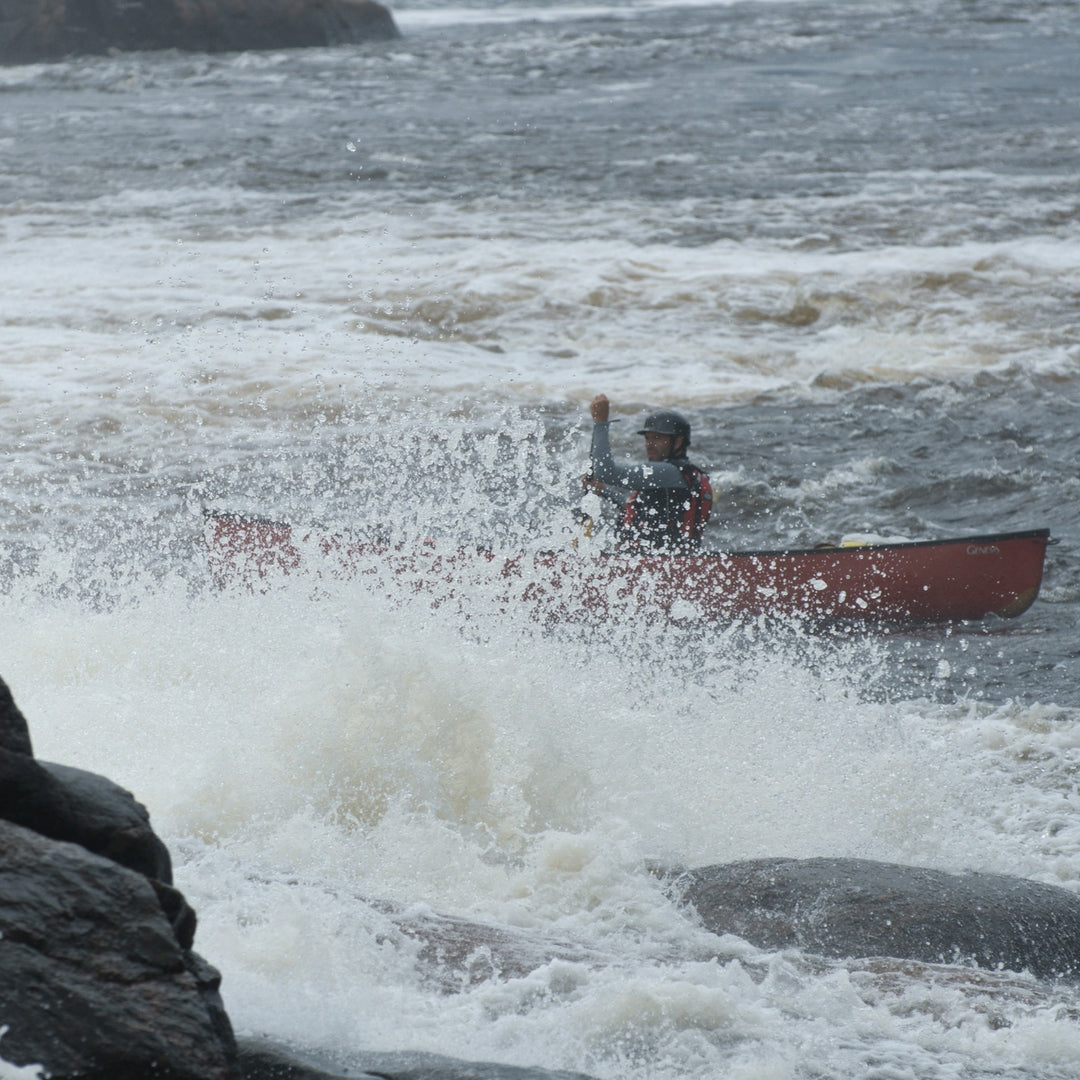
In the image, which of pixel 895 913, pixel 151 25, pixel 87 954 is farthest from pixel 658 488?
pixel 151 25

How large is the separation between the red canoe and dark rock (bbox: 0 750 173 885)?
4.67m

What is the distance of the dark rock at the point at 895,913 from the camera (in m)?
4.57

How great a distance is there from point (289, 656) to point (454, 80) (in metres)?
25.9

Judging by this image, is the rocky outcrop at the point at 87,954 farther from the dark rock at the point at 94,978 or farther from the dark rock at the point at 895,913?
the dark rock at the point at 895,913

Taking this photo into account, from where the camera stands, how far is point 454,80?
3014 centimetres

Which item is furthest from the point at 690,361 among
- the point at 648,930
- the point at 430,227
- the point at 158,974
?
the point at 158,974

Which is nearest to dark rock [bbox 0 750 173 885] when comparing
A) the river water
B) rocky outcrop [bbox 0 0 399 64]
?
the river water

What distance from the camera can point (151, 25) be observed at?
3434 centimetres

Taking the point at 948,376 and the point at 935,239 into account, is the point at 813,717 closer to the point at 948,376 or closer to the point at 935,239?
the point at 948,376

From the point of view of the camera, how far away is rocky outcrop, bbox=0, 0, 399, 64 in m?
33.8

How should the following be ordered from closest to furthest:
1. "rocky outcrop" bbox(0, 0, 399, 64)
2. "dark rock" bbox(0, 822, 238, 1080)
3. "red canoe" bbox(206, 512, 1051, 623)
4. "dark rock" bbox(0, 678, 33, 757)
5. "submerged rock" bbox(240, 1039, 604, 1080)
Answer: "dark rock" bbox(0, 822, 238, 1080) < "dark rock" bbox(0, 678, 33, 757) < "submerged rock" bbox(240, 1039, 604, 1080) < "red canoe" bbox(206, 512, 1051, 623) < "rocky outcrop" bbox(0, 0, 399, 64)

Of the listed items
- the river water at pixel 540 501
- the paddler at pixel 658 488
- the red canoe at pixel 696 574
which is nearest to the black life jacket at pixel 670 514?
the paddler at pixel 658 488

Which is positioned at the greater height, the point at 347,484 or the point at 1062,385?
the point at 1062,385

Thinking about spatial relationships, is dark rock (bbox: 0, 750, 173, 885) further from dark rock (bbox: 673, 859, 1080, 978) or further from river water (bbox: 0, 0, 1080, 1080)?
dark rock (bbox: 673, 859, 1080, 978)
